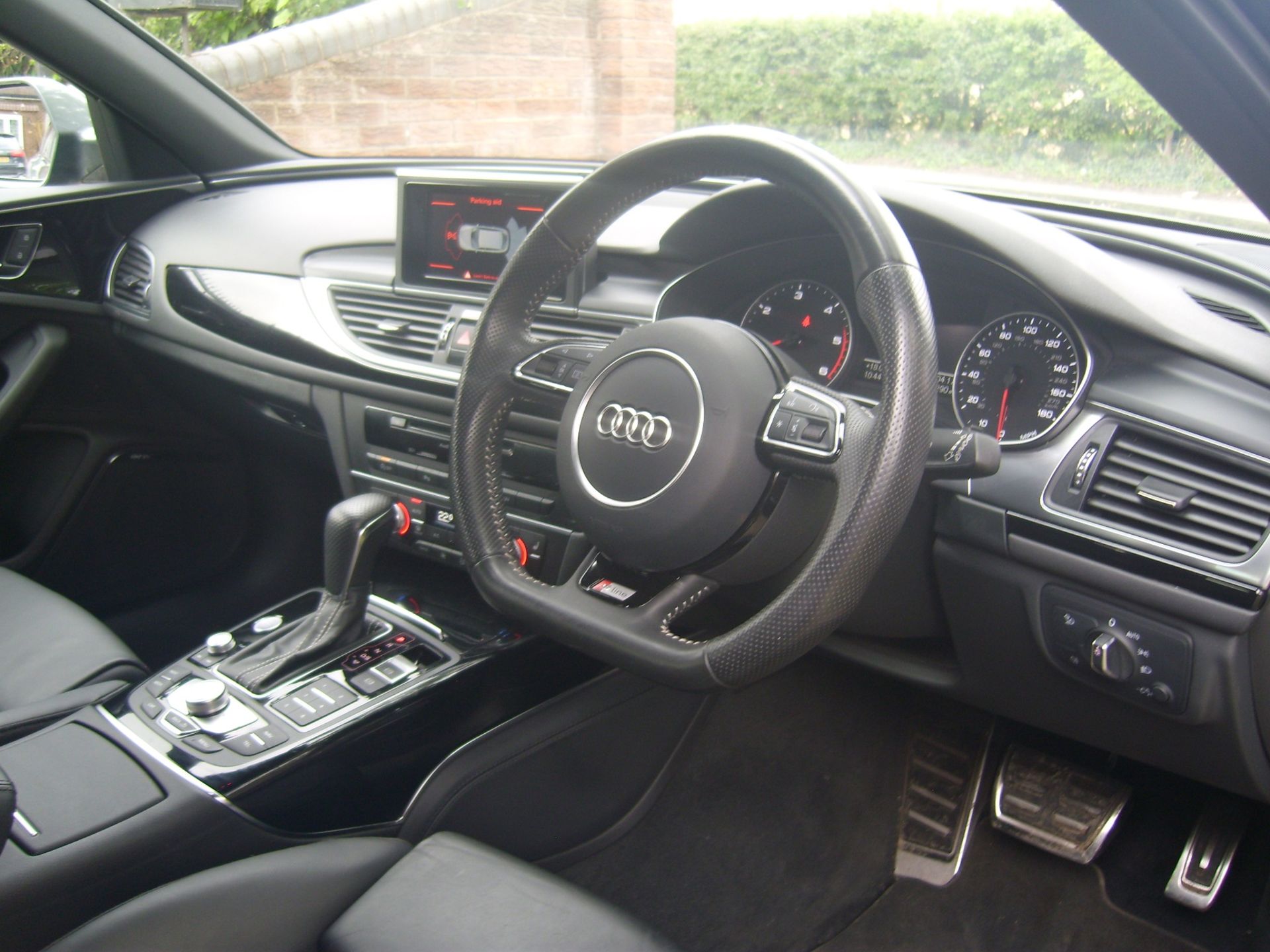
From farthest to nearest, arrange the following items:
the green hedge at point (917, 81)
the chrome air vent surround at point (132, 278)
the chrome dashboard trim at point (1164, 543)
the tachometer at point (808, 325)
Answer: the chrome air vent surround at point (132, 278)
the tachometer at point (808, 325)
the green hedge at point (917, 81)
the chrome dashboard trim at point (1164, 543)

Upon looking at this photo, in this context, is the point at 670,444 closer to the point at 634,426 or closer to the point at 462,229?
the point at 634,426

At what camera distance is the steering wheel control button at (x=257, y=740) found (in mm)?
1539

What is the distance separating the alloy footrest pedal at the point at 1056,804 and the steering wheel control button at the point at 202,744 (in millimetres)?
1366

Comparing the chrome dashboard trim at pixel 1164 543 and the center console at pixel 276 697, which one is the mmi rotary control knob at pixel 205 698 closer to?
the center console at pixel 276 697

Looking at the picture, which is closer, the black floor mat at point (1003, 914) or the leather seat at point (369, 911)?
the leather seat at point (369, 911)

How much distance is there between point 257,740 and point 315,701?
11 centimetres

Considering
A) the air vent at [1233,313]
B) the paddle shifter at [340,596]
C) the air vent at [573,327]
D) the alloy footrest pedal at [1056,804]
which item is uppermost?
the air vent at [1233,313]

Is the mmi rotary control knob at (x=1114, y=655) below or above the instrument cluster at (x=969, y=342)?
below

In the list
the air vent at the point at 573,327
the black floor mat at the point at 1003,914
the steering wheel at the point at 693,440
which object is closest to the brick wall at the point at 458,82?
the air vent at the point at 573,327

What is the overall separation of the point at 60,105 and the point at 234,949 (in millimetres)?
2127

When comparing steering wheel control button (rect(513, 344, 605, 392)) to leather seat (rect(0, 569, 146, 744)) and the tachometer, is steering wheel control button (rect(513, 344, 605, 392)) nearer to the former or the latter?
the tachometer

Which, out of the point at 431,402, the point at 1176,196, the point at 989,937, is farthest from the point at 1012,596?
the point at 431,402

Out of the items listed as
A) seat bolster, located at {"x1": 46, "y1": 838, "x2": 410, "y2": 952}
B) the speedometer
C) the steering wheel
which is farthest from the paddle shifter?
the speedometer

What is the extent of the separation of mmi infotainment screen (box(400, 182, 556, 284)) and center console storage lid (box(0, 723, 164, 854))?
977 mm
